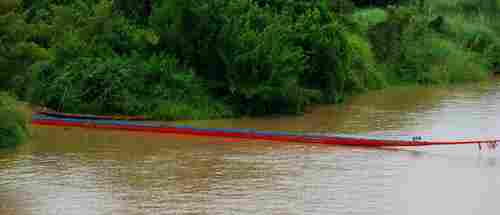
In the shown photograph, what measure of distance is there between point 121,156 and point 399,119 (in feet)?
27.3

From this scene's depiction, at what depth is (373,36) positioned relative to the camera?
36.2 meters

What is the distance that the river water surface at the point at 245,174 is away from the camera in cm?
1638

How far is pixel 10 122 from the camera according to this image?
2064 cm

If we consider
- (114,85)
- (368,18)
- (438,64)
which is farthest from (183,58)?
(438,64)

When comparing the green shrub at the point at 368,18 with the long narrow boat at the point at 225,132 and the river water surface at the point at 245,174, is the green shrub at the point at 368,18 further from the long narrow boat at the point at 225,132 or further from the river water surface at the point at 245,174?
the long narrow boat at the point at 225,132

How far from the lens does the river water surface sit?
53.7 feet

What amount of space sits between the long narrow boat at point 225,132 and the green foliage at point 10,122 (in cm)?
258

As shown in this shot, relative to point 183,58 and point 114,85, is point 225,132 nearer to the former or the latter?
point 114,85

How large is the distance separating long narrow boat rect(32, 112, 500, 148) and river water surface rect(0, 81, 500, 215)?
272mm

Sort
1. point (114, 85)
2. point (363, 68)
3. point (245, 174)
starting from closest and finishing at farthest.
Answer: point (245, 174)
point (114, 85)
point (363, 68)

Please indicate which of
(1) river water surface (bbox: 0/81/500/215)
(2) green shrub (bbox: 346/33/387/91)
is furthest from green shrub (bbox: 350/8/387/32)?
(1) river water surface (bbox: 0/81/500/215)

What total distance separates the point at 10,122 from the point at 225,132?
4522mm

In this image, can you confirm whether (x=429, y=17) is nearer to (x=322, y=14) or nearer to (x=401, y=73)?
(x=401, y=73)

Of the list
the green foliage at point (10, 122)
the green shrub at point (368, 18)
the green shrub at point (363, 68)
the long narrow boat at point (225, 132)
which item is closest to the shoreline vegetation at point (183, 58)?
the long narrow boat at point (225, 132)
